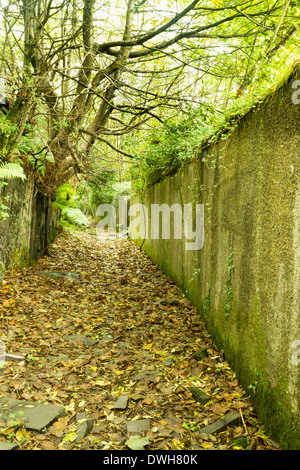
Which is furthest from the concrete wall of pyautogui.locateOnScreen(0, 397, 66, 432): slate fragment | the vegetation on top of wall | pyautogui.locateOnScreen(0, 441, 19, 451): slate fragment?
pyautogui.locateOnScreen(0, 441, 19, 451): slate fragment

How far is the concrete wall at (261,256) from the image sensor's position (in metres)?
2.47

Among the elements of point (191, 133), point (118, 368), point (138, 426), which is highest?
point (191, 133)

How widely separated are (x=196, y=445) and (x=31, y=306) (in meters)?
3.66

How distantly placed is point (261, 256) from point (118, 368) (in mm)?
2202

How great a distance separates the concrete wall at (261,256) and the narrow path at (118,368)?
307 mm

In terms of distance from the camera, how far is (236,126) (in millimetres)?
3773

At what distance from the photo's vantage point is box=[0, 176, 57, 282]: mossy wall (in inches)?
251

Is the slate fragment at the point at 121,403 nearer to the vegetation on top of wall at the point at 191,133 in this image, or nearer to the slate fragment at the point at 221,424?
the slate fragment at the point at 221,424

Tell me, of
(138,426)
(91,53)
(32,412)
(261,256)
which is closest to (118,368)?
(138,426)

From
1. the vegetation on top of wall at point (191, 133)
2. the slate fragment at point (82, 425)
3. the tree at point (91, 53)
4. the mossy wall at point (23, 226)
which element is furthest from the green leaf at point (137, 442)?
the tree at point (91, 53)

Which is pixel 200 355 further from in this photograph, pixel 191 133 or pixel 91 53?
pixel 91 53

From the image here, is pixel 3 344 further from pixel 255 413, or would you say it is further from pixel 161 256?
pixel 161 256

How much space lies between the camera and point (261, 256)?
3.04 m

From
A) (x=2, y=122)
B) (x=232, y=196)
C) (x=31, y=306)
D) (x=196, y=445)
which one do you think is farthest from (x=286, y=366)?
(x=2, y=122)
